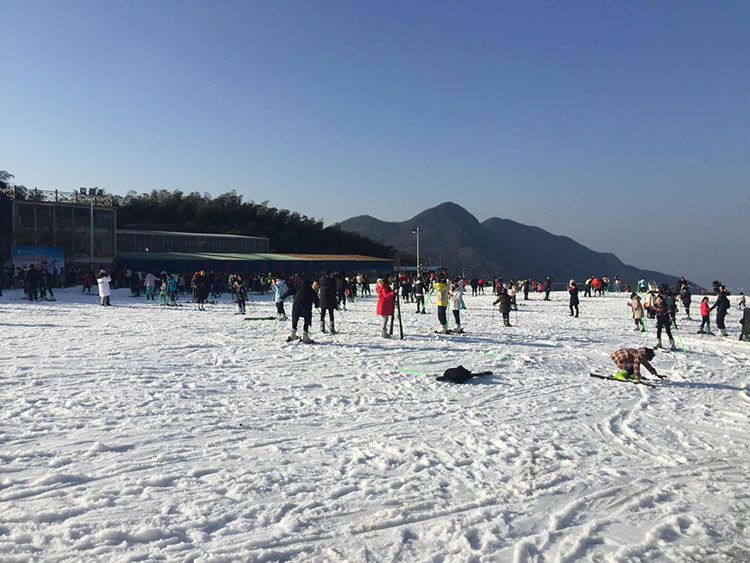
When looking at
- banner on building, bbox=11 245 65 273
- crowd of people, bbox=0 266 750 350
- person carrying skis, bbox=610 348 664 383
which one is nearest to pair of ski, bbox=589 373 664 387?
person carrying skis, bbox=610 348 664 383

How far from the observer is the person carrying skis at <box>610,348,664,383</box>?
9.58 meters

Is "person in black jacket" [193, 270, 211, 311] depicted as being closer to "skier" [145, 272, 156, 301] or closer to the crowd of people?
the crowd of people

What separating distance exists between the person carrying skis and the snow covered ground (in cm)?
38

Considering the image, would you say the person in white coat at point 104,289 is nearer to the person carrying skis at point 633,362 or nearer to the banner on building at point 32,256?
the banner on building at point 32,256

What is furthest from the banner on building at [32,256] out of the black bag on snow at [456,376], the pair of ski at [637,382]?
the pair of ski at [637,382]

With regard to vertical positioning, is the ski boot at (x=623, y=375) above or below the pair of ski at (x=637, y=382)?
above

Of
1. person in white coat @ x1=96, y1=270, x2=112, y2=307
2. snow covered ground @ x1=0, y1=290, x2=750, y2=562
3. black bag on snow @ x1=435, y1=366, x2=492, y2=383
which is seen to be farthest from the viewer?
person in white coat @ x1=96, y1=270, x2=112, y2=307

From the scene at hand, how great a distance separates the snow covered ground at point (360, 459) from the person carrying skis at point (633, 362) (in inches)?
15.1

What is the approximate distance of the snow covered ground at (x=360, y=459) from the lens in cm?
418

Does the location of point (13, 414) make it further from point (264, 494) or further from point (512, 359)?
point (512, 359)

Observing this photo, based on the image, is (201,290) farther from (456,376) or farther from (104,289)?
(456,376)

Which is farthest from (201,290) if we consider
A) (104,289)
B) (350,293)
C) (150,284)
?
(350,293)

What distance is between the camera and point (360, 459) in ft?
19.1

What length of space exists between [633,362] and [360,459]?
19.9ft
